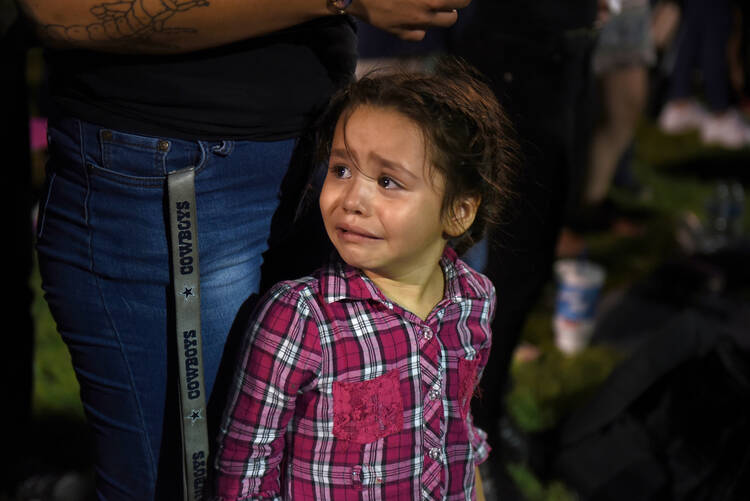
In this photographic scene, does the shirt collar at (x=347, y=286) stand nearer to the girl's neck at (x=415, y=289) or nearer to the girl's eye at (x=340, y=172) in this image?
the girl's neck at (x=415, y=289)

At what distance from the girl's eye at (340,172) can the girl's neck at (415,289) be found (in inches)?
5.8

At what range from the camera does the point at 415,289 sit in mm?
1113

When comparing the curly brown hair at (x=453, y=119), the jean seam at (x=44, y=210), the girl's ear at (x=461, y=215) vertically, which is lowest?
the jean seam at (x=44, y=210)

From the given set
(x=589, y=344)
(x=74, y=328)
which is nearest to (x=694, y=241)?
(x=589, y=344)

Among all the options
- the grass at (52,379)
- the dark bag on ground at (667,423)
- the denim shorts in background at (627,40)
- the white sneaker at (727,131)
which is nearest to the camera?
the dark bag on ground at (667,423)

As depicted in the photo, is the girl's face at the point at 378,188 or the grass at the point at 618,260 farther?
the grass at the point at 618,260

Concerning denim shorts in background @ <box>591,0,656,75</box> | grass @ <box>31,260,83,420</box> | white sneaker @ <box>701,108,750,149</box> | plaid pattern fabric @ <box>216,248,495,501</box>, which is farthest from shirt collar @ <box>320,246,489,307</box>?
white sneaker @ <box>701,108,750,149</box>

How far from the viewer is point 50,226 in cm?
110

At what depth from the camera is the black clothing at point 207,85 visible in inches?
39.7

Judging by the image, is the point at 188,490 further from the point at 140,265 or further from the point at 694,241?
the point at 694,241

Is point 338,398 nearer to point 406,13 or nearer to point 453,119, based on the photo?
point 453,119

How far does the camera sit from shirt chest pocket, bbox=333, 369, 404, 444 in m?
1.04

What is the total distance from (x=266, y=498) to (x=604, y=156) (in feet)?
11.3

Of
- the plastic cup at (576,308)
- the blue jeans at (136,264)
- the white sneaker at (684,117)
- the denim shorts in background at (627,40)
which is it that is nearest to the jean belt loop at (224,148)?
the blue jeans at (136,264)
